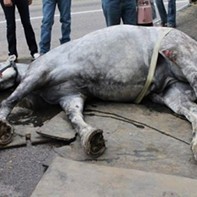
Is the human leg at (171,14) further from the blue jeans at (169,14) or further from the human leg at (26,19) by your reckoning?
the human leg at (26,19)

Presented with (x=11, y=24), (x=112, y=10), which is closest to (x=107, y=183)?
(x=112, y=10)

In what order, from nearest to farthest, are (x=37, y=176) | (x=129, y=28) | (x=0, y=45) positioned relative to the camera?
(x=37, y=176) < (x=129, y=28) < (x=0, y=45)

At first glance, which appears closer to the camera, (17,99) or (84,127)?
(84,127)

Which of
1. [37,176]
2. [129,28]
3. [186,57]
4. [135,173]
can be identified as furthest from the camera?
[129,28]

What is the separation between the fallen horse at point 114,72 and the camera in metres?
4.25

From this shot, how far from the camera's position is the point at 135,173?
3195 millimetres

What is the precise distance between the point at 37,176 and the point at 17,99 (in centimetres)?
100

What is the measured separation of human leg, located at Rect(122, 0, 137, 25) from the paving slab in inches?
115

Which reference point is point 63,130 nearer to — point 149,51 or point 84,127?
point 84,127

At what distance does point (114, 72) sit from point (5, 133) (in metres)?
1.06

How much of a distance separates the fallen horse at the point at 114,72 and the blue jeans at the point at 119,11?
4.29 feet

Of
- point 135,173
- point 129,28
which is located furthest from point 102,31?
point 135,173

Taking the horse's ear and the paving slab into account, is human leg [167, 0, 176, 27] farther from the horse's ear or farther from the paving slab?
the paving slab

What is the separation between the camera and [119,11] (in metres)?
5.77
